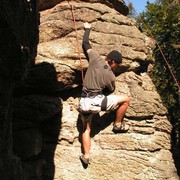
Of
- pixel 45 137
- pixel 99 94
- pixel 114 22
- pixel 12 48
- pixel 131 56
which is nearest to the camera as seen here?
pixel 12 48

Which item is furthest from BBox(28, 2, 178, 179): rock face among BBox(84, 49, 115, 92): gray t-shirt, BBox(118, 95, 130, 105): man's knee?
BBox(84, 49, 115, 92): gray t-shirt

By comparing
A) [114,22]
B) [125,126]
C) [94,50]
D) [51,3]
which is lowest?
[125,126]

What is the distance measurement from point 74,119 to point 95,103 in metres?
0.92

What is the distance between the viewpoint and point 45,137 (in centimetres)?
836

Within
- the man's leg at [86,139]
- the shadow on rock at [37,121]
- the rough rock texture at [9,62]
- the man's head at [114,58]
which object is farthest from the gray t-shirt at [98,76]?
the rough rock texture at [9,62]

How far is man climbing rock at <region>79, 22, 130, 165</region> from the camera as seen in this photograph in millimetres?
7715

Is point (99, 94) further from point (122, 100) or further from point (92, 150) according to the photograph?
point (92, 150)

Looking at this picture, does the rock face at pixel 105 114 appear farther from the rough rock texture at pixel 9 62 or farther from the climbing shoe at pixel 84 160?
the rough rock texture at pixel 9 62

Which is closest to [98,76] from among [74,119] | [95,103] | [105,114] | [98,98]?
[98,98]

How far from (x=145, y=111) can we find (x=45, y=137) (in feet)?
8.05

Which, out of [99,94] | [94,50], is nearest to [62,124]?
[99,94]

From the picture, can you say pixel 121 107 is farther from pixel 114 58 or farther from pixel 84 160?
pixel 84 160

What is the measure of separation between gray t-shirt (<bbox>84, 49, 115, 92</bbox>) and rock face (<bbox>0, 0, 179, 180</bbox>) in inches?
20.4

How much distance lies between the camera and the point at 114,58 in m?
8.02
